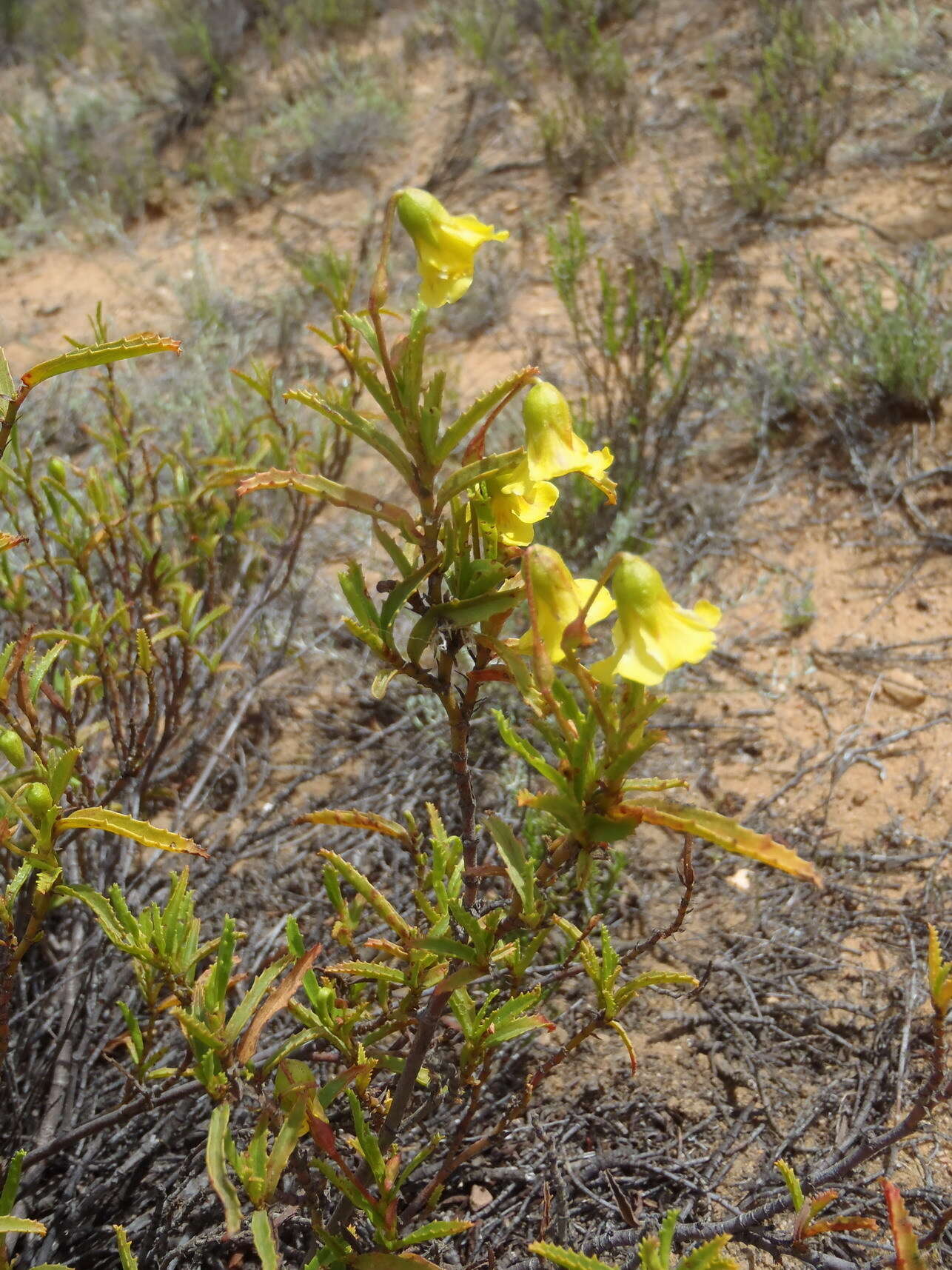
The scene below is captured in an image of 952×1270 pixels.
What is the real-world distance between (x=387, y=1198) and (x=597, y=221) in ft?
13.9

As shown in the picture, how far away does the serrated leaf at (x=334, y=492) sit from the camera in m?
0.85

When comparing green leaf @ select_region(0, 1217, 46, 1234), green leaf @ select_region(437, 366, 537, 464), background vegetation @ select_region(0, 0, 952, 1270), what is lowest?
background vegetation @ select_region(0, 0, 952, 1270)

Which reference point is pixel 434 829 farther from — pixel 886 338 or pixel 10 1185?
pixel 886 338

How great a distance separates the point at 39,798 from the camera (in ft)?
3.29

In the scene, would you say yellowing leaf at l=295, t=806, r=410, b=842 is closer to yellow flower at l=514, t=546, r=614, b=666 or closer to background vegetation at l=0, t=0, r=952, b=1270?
yellow flower at l=514, t=546, r=614, b=666

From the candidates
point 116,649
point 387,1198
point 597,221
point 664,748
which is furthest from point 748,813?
point 597,221

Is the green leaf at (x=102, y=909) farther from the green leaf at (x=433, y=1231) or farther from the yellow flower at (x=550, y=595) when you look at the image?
the yellow flower at (x=550, y=595)

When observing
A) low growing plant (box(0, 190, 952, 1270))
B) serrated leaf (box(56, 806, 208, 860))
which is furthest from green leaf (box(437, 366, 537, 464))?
serrated leaf (box(56, 806, 208, 860))

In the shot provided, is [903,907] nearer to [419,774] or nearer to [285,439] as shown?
[419,774]

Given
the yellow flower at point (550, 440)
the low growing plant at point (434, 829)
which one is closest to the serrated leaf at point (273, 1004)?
the low growing plant at point (434, 829)

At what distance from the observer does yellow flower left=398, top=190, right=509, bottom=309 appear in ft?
2.73

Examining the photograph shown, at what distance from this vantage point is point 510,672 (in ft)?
2.84

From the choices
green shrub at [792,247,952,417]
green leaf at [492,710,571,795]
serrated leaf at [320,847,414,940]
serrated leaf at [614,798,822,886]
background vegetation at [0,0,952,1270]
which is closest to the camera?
serrated leaf at [614,798,822,886]

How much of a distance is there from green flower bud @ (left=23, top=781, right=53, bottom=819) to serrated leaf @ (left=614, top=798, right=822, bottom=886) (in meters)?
0.63
